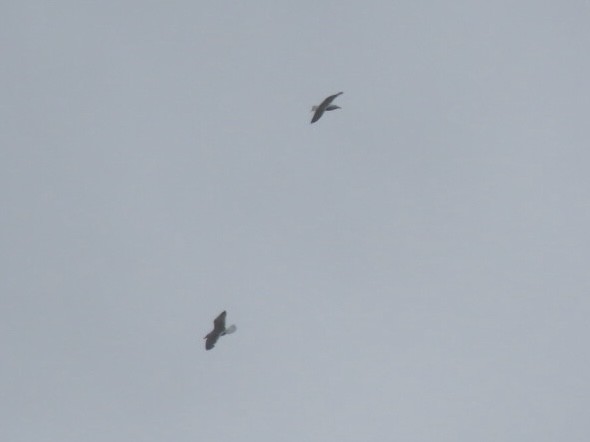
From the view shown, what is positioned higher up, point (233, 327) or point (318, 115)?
point (318, 115)

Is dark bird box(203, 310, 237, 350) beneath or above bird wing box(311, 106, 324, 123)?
beneath

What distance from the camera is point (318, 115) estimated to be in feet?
304

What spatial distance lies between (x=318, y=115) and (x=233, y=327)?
43.7ft

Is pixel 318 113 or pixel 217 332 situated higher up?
pixel 318 113

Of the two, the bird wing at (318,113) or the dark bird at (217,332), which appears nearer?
the dark bird at (217,332)

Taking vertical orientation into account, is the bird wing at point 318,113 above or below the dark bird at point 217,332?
above

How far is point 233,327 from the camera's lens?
300 ft

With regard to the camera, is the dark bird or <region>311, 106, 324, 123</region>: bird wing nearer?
the dark bird

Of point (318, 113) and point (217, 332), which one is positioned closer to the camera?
point (217, 332)
